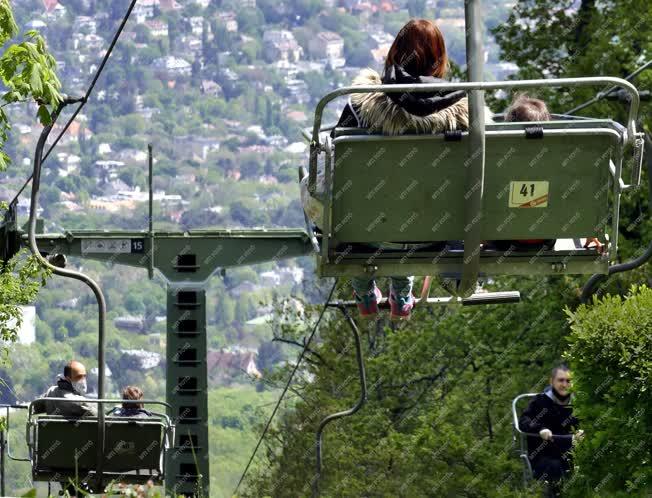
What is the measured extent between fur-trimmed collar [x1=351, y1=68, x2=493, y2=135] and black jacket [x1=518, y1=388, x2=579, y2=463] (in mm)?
3760

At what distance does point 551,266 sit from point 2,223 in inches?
261

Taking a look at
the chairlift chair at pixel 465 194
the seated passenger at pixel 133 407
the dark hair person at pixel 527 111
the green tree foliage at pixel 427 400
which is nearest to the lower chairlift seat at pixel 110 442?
the seated passenger at pixel 133 407

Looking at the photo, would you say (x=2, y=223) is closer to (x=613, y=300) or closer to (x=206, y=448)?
(x=206, y=448)

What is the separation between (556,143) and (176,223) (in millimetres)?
138147

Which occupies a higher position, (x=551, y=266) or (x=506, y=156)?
(x=506, y=156)

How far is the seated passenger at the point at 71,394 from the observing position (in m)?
12.6

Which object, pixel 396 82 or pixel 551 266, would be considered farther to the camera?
pixel 551 266

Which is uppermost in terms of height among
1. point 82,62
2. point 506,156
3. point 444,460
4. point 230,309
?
point 506,156

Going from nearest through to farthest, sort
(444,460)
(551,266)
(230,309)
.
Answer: (551,266) < (444,460) < (230,309)

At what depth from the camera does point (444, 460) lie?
82.3ft

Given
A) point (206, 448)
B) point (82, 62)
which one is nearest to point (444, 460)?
point (206, 448)

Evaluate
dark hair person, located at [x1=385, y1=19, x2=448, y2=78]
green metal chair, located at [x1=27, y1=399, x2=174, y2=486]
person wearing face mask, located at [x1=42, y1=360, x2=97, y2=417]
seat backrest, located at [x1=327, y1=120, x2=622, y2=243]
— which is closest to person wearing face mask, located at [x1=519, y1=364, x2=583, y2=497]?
green metal chair, located at [x1=27, y1=399, x2=174, y2=486]

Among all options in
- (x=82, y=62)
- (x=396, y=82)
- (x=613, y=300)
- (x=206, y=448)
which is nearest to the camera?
(x=396, y=82)

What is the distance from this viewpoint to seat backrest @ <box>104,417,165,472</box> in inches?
497
